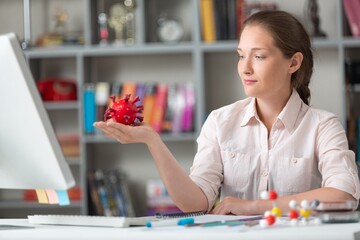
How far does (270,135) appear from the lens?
2.38 metres

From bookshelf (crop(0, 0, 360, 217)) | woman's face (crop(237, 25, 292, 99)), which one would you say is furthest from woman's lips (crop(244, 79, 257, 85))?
bookshelf (crop(0, 0, 360, 217))

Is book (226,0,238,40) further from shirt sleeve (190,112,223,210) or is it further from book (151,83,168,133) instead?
shirt sleeve (190,112,223,210)

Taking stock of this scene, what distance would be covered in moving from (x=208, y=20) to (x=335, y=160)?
2586 millimetres

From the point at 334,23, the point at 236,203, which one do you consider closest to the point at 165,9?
the point at 334,23

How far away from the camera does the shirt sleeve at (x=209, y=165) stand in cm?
230

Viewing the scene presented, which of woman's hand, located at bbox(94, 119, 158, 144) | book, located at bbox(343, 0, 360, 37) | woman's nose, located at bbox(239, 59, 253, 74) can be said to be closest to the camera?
woman's hand, located at bbox(94, 119, 158, 144)

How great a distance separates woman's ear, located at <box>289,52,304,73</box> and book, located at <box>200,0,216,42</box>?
2.30 metres

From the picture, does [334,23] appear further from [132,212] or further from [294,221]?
[294,221]

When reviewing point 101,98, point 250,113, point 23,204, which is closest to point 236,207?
point 250,113

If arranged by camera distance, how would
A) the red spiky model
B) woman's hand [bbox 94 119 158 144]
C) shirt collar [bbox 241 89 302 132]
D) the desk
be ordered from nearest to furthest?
the desk → woman's hand [bbox 94 119 158 144] → the red spiky model → shirt collar [bbox 241 89 302 132]

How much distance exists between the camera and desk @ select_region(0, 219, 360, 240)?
1442 mm

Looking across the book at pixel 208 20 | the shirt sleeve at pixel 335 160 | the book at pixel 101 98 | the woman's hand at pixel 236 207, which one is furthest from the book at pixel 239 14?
the woman's hand at pixel 236 207

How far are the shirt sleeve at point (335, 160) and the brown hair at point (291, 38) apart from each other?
0.18 m

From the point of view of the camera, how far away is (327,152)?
2279mm
